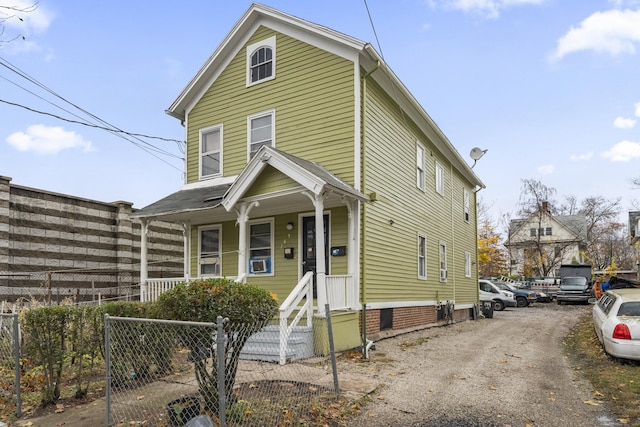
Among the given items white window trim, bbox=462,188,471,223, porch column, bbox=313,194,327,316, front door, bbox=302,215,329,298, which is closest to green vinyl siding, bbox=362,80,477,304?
front door, bbox=302,215,329,298

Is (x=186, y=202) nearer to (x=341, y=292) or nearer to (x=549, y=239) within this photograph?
(x=341, y=292)

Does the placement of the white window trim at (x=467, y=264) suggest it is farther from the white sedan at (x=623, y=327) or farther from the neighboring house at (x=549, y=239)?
the neighboring house at (x=549, y=239)

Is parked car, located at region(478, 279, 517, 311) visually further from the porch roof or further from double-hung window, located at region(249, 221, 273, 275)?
the porch roof

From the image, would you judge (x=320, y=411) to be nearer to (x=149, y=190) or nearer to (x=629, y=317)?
(x=629, y=317)

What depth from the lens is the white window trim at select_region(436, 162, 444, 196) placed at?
57.7ft

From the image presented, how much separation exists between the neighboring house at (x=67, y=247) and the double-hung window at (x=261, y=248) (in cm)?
374

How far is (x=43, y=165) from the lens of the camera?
52.9 ft

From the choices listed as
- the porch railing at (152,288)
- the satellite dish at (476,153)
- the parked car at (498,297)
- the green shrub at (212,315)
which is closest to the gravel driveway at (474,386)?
the green shrub at (212,315)

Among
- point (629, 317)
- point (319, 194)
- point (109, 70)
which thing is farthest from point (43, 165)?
point (629, 317)

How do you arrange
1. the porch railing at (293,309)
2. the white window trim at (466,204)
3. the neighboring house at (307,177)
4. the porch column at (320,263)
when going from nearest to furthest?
1. the porch railing at (293,309)
2. the porch column at (320,263)
3. the neighboring house at (307,177)
4. the white window trim at (466,204)

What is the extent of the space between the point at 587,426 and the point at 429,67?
10120 mm

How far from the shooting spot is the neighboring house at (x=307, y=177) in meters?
10.7

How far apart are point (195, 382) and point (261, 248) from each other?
21.4 feet

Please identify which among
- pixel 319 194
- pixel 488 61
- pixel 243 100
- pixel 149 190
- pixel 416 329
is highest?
pixel 488 61
